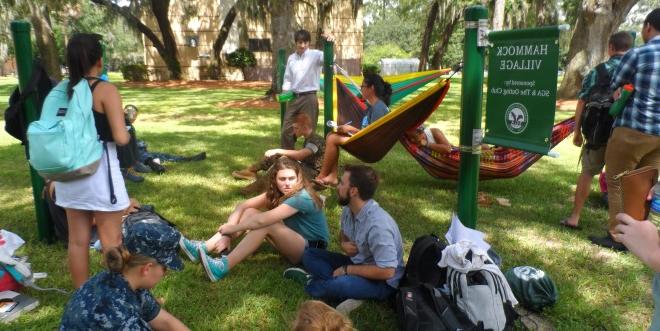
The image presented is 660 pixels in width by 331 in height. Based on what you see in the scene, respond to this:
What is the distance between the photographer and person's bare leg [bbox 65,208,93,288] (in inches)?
89.3

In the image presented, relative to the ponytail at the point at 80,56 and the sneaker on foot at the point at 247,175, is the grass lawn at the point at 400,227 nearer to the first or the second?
the sneaker on foot at the point at 247,175

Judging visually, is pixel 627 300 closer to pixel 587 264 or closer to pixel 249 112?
pixel 587 264

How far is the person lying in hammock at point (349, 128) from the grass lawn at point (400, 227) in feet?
0.91

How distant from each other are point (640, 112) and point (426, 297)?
1.78m

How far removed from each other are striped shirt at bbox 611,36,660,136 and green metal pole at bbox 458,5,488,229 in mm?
1084

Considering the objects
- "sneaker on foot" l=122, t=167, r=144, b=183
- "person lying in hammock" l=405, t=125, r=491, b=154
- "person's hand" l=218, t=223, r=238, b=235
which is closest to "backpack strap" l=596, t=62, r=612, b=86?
"person lying in hammock" l=405, t=125, r=491, b=154

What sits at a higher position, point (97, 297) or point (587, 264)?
point (97, 297)

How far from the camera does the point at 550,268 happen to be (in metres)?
2.91

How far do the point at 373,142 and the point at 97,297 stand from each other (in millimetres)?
2664

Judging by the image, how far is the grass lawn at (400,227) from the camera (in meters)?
2.39

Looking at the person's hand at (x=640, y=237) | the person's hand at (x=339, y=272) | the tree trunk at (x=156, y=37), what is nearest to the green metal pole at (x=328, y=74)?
the person's hand at (x=339, y=272)

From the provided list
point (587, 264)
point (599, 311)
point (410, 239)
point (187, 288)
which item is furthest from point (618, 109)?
point (187, 288)

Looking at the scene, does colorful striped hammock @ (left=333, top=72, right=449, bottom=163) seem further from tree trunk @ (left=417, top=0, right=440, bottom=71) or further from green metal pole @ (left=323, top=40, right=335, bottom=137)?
tree trunk @ (left=417, top=0, right=440, bottom=71)

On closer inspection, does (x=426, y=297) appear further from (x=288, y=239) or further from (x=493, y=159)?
(x=493, y=159)
